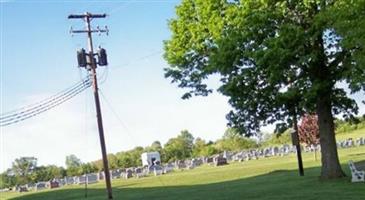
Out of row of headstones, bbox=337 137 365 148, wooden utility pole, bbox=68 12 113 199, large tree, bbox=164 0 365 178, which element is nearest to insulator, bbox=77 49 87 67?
wooden utility pole, bbox=68 12 113 199

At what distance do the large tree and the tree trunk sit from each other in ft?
0.13

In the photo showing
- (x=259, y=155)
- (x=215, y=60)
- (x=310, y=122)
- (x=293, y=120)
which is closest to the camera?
(x=215, y=60)

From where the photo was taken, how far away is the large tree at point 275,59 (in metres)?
24.1

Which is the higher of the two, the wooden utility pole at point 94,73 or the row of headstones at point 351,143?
the wooden utility pole at point 94,73

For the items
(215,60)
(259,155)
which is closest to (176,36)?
(215,60)

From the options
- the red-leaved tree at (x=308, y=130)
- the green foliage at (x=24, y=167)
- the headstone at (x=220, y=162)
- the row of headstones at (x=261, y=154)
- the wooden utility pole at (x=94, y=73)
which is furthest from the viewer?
the green foliage at (x=24, y=167)

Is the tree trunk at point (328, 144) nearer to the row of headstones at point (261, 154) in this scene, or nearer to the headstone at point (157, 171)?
the headstone at point (157, 171)

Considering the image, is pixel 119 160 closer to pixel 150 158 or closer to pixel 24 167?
pixel 150 158

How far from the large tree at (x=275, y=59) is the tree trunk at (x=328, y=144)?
4cm

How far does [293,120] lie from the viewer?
28375mm

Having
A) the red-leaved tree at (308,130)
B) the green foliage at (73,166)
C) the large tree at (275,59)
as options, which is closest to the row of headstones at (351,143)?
the red-leaved tree at (308,130)

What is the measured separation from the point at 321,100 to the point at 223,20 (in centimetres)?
514

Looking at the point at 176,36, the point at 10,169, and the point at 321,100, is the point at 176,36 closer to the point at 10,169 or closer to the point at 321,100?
the point at 321,100

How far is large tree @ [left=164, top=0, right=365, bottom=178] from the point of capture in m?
24.1
